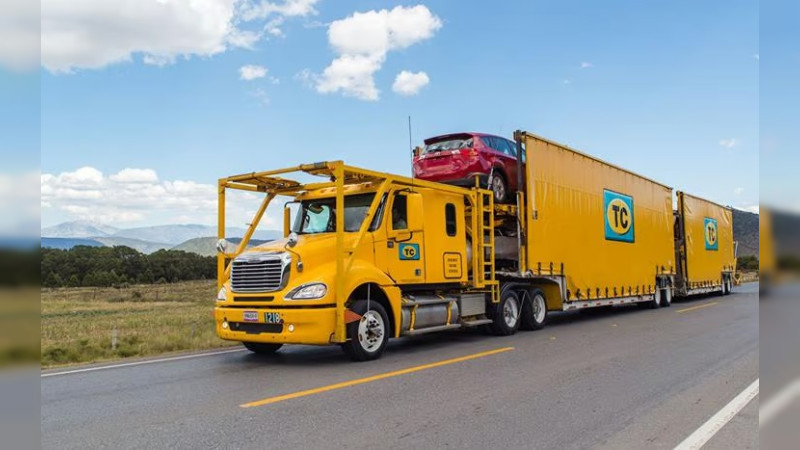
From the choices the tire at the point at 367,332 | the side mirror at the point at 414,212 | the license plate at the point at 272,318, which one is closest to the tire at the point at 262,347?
the license plate at the point at 272,318

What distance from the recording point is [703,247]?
25.3m

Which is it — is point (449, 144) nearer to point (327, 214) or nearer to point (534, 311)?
point (327, 214)

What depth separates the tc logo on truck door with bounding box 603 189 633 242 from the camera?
56.1 ft

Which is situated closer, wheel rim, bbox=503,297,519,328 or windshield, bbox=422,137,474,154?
wheel rim, bbox=503,297,519,328

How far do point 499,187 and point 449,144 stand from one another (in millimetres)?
1507

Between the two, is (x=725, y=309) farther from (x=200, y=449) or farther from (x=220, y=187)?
(x=200, y=449)

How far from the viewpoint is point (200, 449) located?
15.8ft

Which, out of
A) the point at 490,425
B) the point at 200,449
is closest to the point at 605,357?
the point at 490,425

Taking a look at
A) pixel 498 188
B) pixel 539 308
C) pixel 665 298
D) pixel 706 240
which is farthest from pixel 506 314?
pixel 706 240

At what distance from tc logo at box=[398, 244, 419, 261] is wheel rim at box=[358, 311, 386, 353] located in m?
1.37

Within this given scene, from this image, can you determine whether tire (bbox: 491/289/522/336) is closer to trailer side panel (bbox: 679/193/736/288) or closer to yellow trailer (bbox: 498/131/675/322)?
yellow trailer (bbox: 498/131/675/322)

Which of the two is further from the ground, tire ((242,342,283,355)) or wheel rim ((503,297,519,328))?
wheel rim ((503,297,519,328))
